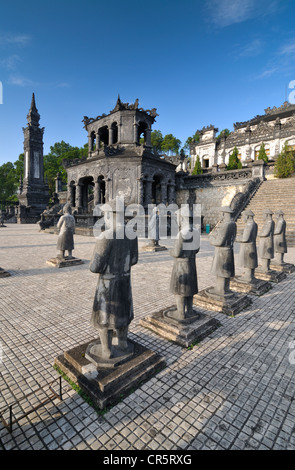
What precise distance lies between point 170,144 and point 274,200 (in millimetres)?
45872

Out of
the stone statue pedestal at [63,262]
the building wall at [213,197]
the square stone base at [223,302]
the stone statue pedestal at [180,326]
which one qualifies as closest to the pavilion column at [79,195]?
the building wall at [213,197]

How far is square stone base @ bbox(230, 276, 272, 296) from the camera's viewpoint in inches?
257

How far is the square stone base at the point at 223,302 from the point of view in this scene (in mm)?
5279

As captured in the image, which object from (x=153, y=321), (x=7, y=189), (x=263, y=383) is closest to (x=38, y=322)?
(x=153, y=321)

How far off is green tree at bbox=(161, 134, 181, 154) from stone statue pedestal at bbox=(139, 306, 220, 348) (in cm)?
5993

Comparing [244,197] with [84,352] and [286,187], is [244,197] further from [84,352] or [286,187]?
[84,352]

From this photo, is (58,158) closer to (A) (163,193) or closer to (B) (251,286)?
(A) (163,193)

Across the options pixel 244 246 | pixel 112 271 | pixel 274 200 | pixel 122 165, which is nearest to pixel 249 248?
pixel 244 246

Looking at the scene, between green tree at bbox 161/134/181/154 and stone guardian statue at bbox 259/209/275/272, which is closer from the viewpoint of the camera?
stone guardian statue at bbox 259/209/275/272

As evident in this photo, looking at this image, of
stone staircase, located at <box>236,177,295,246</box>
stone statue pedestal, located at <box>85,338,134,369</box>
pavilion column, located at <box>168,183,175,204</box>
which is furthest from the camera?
pavilion column, located at <box>168,183,175,204</box>

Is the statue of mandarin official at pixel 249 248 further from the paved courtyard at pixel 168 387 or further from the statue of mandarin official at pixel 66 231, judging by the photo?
the statue of mandarin official at pixel 66 231

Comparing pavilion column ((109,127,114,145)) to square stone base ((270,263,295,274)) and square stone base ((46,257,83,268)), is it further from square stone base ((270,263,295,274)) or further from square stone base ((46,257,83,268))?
square stone base ((270,263,295,274))

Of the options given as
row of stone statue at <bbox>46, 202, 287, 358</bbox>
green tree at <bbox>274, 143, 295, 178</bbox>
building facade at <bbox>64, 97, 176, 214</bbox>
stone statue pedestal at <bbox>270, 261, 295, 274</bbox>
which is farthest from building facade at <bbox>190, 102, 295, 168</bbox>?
row of stone statue at <bbox>46, 202, 287, 358</bbox>
